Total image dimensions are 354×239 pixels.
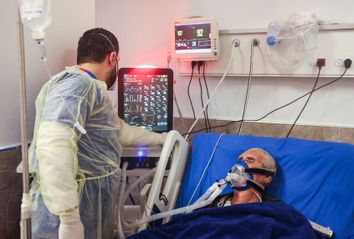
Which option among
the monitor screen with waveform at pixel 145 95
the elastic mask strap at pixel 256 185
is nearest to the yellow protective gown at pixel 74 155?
the monitor screen with waveform at pixel 145 95

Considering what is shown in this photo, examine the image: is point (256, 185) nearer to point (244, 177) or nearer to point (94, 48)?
point (244, 177)

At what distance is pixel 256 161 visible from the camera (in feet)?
5.89

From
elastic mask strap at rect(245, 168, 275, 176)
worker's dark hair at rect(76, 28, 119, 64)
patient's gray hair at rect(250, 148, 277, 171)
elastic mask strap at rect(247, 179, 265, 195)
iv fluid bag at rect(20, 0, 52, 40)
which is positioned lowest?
elastic mask strap at rect(247, 179, 265, 195)

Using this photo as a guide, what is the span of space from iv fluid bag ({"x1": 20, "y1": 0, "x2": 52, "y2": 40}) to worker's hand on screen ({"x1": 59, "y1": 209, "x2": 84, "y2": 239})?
62 cm

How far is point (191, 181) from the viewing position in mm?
1990

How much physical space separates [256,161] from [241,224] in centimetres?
40

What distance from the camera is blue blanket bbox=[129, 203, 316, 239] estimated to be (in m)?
1.47

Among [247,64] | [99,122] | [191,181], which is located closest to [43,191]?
[99,122]

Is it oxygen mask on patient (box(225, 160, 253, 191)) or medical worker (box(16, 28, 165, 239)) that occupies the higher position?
medical worker (box(16, 28, 165, 239))

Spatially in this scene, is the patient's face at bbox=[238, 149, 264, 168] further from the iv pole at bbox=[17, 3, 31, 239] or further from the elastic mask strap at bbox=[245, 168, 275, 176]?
the iv pole at bbox=[17, 3, 31, 239]

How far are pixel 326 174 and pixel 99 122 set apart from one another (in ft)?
3.64

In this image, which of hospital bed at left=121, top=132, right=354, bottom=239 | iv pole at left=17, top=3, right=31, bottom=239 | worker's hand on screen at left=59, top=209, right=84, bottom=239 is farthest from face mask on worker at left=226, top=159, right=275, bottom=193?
iv pole at left=17, top=3, right=31, bottom=239

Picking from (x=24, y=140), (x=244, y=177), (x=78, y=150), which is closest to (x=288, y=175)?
(x=244, y=177)

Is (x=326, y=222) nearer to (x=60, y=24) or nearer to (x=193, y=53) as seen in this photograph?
(x=193, y=53)
